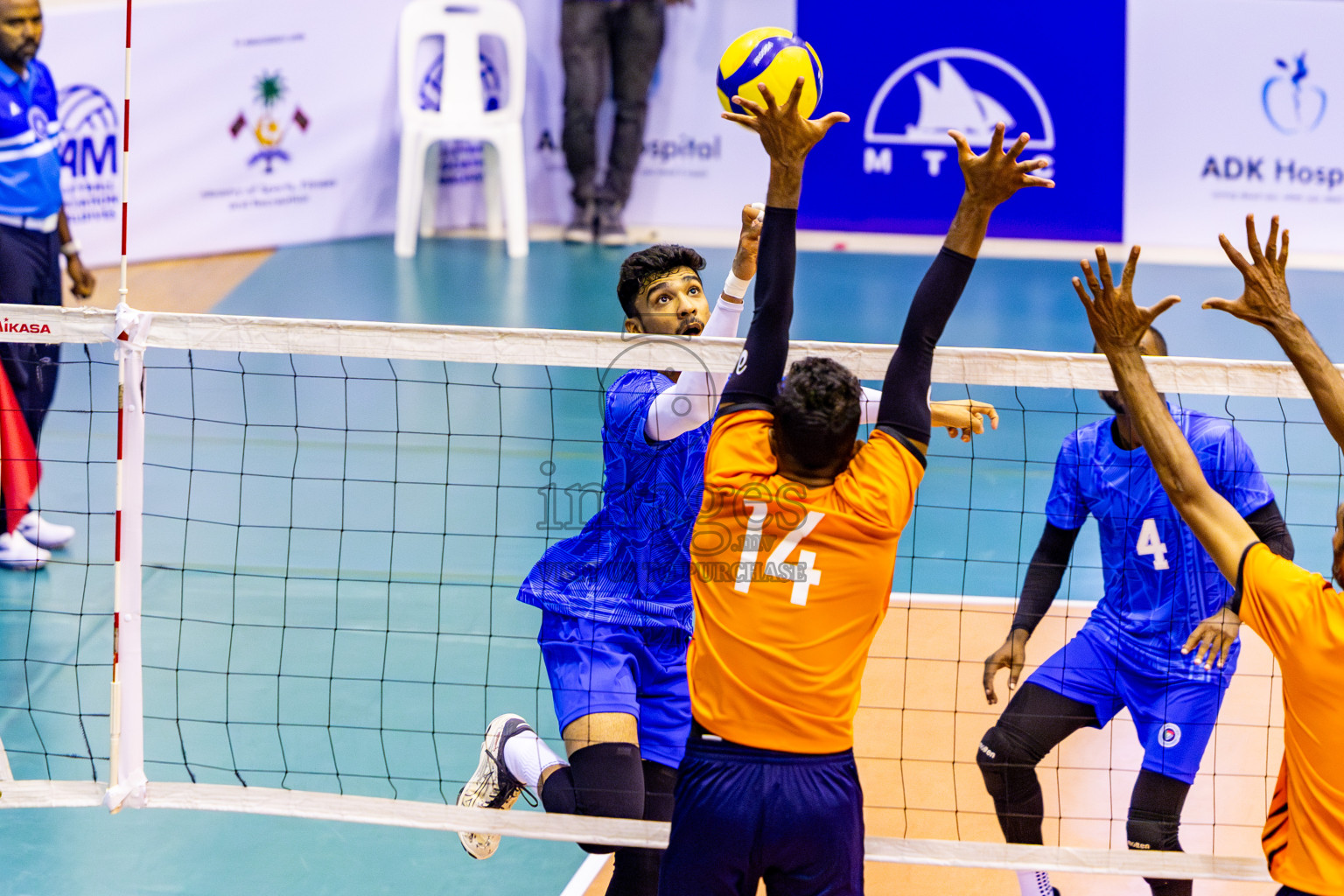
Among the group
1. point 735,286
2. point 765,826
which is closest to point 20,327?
point 735,286

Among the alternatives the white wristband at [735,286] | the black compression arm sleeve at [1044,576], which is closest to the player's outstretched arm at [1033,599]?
the black compression arm sleeve at [1044,576]

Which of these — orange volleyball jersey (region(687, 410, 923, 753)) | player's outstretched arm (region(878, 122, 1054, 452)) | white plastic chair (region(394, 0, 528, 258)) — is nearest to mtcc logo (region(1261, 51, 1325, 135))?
white plastic chair (region(394, 0, 528, 258))

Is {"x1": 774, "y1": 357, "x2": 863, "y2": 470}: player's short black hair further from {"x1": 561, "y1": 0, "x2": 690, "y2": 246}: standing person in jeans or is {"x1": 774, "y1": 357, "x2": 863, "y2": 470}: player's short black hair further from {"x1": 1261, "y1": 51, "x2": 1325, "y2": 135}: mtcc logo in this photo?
{"x1": 1261, "y1": 51, "x2": 1325, "y2": 135}: mtcc logo

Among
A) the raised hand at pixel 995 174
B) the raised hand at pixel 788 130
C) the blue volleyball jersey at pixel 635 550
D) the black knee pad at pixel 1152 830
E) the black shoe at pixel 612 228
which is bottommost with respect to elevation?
the black knee pad at pixel 1152 830

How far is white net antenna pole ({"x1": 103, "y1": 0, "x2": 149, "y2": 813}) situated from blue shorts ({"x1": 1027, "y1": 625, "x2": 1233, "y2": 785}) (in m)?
2.74

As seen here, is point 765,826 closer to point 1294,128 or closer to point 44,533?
point 44,533

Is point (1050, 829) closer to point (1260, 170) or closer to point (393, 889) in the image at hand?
point (393, 889)

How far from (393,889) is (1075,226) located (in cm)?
1025

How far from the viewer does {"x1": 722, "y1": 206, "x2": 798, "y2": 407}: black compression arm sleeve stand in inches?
121

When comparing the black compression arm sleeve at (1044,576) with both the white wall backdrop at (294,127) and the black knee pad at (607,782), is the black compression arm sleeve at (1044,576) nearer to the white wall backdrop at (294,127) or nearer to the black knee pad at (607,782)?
the black knee pad at (607,782)

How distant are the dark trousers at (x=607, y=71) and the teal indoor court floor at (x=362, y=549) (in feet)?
5.17

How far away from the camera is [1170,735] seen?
3.99 meters

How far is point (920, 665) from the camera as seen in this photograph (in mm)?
5734

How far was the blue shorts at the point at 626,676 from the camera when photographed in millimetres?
3814
